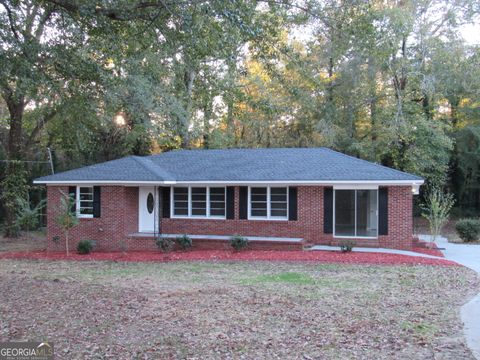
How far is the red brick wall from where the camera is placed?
1617 cm

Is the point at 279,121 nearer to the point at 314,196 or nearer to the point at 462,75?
the point at 462,75

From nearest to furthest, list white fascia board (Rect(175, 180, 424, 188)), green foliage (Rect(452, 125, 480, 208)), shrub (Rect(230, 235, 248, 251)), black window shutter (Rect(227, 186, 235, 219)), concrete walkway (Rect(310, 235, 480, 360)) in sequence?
concrete walkway (Rect(310, 235, 480, 360))
white fascia board (Rect(175, 180, 424, 188))
shrub (Rect(230, 235, 248, 251))
black window shutter (Rect(227, 186, 235, 219))
green foliage (Rect(452, 125, 480, 208))

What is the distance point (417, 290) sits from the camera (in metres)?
9.41

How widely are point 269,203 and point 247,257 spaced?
3300mm

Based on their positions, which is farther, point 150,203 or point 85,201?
point 150,203

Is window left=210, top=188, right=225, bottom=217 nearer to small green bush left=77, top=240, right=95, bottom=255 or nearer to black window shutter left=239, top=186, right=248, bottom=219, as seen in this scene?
black window shutter left=239, top=186, right=248, bottom=219

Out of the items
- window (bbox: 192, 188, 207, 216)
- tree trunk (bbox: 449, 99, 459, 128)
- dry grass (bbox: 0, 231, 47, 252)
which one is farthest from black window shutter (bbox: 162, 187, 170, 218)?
tree trunk (bbox: 449, 99, 459, 128)

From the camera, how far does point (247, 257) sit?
1459 cm

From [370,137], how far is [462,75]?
580 cm

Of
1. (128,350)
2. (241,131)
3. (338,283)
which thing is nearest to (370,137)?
(241,131)

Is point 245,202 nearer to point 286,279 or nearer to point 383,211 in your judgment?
point 383,211

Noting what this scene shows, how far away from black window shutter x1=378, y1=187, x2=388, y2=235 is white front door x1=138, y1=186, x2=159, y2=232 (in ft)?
28.9

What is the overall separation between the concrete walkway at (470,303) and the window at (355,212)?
2839 mm

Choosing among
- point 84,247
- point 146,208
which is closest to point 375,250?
point 146,208
